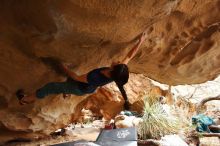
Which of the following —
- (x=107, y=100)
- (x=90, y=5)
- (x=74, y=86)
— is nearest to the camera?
(x=90, y=5)

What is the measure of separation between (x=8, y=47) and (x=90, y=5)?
1.59 meters

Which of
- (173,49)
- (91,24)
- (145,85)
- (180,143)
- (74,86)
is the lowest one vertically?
(180,143)

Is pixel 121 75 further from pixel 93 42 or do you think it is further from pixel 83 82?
pixel 83 82

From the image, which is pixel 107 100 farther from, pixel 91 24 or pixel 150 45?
pixel 91 24

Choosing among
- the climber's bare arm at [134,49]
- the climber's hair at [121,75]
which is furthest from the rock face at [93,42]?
the climber's hair at [121,75]

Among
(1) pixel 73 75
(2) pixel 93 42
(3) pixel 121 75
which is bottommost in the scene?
(3) pixel 121 75

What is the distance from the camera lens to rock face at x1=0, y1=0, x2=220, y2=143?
3.50 m

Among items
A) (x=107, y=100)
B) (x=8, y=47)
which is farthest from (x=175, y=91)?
(x=8, y=47)

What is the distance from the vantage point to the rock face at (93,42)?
3502 mm

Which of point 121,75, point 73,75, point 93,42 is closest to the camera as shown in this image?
point 121,75

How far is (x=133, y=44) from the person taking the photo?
15.6 feet

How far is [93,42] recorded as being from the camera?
4.28 m

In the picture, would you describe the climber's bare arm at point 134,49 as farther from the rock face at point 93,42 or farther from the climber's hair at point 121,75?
the climber's hair at point 121,75

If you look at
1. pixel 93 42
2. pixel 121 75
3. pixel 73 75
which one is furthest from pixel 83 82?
pixel 121 75
